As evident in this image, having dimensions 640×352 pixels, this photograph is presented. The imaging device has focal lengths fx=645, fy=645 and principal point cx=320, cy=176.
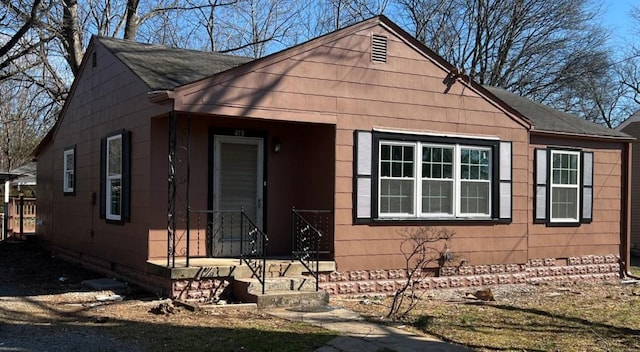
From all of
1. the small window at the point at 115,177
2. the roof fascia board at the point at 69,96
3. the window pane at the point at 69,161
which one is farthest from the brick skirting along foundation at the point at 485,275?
the window pane at the point at 69,161

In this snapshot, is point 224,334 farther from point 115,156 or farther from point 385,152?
point 115,156

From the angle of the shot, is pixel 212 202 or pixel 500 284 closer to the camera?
pixel 212 202

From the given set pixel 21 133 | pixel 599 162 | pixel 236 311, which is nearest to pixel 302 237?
pixel 236 311

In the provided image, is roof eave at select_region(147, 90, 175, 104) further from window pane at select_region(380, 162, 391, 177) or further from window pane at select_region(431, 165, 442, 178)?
window pane at select_region(431, 165, 442, 178)

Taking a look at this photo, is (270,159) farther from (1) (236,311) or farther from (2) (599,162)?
(2) (599,162)

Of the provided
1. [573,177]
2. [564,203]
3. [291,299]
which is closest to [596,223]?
[564,203]

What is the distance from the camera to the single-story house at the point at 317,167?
31.9 feet

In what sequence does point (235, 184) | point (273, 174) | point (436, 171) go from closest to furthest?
1. point (235, 184)
2. point (273, 174)
3. point (436, 171)

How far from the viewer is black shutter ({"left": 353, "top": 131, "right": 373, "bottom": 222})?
10.4 metres

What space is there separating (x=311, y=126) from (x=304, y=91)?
3.15 feet

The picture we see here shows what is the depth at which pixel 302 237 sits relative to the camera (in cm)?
1089

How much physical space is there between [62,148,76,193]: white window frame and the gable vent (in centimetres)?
681

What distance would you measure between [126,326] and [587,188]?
9864 mm

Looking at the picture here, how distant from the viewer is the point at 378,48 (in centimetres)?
1088
